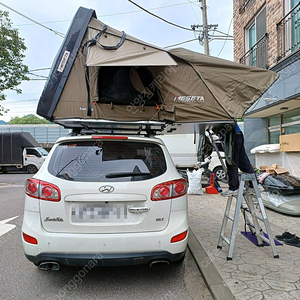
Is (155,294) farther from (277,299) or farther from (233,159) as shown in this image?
(233,159)

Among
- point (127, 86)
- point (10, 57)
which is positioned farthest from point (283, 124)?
point (10, 57)

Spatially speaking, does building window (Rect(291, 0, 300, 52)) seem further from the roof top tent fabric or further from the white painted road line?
the white painted road line

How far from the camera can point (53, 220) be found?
2.73 metres

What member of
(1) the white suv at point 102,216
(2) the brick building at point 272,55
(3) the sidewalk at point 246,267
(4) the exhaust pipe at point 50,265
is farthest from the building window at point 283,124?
(4) the exhaust pipe at point 50,265

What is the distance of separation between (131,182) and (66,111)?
136 centimetres

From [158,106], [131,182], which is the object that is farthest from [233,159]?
[131,182]

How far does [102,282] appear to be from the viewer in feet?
10.3

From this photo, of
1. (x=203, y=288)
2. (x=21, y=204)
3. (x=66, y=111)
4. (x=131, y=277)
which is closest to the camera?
(x=203, y=288)

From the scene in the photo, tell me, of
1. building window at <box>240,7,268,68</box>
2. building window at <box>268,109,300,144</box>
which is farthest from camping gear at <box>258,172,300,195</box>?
building window at <box>240,7,268,68</box>

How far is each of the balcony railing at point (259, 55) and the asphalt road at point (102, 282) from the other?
8257 mm

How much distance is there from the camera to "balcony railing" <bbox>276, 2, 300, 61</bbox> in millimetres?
7887

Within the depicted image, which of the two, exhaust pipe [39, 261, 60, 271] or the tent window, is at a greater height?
the tent window

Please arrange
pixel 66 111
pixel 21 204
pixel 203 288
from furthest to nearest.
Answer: pixel 21 204 → pixel 66 111 → pixel 203 288

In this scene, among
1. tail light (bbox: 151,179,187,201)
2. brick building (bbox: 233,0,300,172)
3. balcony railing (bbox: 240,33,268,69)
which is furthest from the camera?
balcony railing (bbox: 240,33,268,69)
